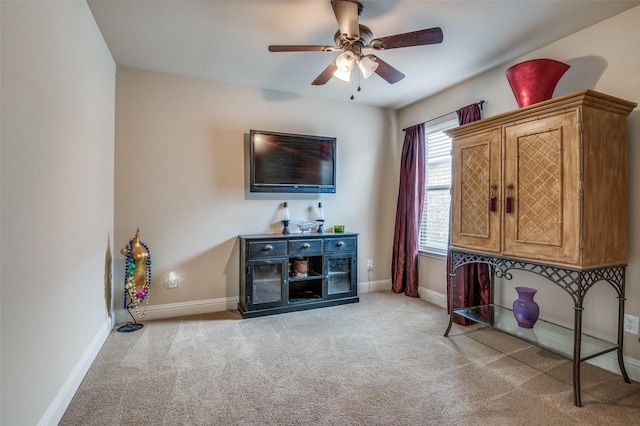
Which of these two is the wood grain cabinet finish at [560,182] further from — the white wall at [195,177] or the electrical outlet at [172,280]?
the electrical outlet at [172,280]

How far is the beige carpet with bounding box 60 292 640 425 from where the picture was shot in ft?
5.77

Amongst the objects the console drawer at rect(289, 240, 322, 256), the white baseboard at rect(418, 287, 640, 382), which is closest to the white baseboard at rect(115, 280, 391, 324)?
the console drawer at rect(289, 240, 322, 256)

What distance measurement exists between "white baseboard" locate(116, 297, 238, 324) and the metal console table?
2.28 m

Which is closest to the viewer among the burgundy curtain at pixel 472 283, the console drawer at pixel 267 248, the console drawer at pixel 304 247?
the burgundy curtain at pixel 472 283

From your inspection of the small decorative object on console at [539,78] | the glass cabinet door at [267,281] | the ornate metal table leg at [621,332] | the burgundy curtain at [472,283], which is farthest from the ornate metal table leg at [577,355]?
the glass cabinet door at [267,281]

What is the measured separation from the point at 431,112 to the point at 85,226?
12.2 ft

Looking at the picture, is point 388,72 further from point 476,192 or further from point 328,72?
point 476,192

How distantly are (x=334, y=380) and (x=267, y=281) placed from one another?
1463 millimetres

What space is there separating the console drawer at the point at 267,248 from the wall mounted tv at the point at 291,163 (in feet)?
2.07

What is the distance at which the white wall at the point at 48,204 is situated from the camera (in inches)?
51.7

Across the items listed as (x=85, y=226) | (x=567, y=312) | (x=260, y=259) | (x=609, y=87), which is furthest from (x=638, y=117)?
(x=85, y=226)

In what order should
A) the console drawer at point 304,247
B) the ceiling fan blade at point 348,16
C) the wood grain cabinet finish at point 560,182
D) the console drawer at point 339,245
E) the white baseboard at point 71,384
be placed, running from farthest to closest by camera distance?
the console drawer at point 339,245
the console drawer at point 304,247
the wood grain cabinet finish at point 560,182
the ceiling fan blade at point 348,16
the white baseboard at point 71,384

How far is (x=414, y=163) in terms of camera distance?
400 centimetres

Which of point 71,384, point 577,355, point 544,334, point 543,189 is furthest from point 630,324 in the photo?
point 71,384
